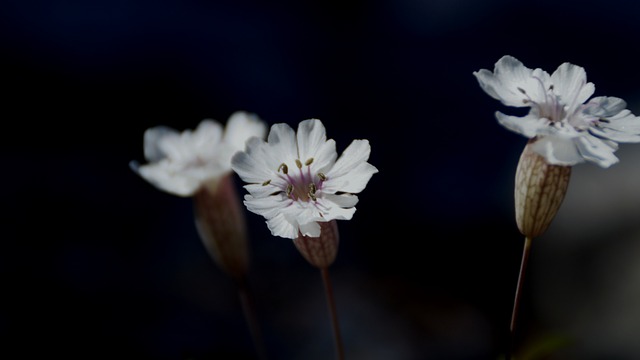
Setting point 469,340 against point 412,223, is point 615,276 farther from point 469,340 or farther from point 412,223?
point 412,223

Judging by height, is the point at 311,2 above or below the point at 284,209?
above

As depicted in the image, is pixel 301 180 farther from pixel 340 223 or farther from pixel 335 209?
pixel 340 223

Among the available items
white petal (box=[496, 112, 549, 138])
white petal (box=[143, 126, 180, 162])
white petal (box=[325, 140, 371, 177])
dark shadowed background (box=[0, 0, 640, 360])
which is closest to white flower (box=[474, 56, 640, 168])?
white petal (box=[496, 112, 549, 138])

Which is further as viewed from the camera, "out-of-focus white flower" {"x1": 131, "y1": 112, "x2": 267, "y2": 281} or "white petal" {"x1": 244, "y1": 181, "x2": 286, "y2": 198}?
"out-of-focus white flower" {"x1": 131, "y1": 112, "x2": 267, "y2": 281}

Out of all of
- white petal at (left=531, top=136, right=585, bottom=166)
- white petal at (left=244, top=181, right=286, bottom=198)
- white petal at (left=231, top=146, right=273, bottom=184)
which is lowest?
white petal at (left=531, top=136, right=585, bottom=166)

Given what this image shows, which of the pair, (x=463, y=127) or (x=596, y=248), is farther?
(x=463, y=127)

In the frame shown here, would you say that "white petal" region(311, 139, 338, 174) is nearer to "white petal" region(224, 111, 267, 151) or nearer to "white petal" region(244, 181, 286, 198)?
"white petal" region(244, 181, 286, 198)

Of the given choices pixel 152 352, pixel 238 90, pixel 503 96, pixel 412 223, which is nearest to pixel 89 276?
pixel 152 352

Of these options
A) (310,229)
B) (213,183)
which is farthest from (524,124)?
(213,183)
